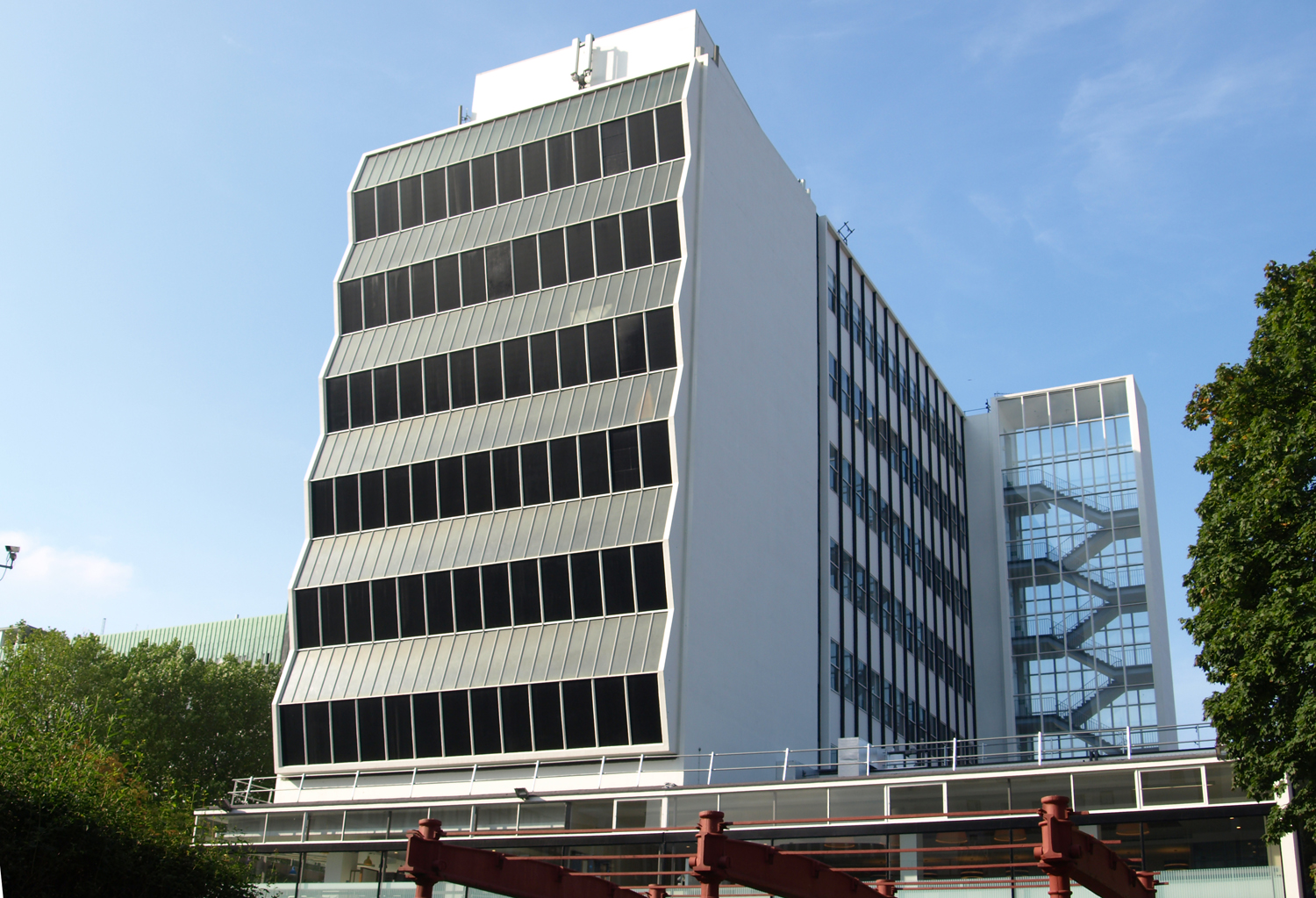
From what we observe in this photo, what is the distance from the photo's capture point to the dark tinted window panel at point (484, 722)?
4522cm

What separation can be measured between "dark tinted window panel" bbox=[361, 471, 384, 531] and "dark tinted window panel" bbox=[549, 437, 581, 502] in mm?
8306

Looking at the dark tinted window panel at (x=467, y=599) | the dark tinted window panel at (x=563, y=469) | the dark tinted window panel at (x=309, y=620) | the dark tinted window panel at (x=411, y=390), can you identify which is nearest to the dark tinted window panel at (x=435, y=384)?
the dark tinted window panel at (x=411, y=390)

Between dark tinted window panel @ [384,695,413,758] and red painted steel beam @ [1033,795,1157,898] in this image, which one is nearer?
red painted steel beam @ [1033,795,1157,898]

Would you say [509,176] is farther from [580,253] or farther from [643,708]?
[643,708]

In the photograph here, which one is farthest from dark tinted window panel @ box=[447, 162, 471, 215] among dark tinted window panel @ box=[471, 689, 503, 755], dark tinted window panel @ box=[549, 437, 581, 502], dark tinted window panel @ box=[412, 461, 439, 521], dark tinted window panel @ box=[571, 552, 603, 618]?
dark tinted window panel @ box=[471, 689, 503, 755]

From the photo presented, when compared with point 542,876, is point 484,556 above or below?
above

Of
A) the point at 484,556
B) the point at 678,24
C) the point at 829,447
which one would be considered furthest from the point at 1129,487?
the point at 484,556

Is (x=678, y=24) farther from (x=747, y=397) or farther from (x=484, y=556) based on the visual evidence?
(x=484, y=556)

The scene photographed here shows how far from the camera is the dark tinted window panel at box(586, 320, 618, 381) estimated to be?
4762 cm

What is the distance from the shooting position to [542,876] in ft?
75.3

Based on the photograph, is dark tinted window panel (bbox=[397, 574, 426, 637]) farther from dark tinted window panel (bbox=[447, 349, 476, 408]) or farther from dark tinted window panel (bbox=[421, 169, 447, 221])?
dark tinted window panel (bbox=[421, 169, 447, 221])

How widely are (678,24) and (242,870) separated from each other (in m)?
39.0

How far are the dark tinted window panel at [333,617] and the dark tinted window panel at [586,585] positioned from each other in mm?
11011

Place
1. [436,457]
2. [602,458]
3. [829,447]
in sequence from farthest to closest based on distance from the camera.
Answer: [829,447], [436,457], [602,458]
